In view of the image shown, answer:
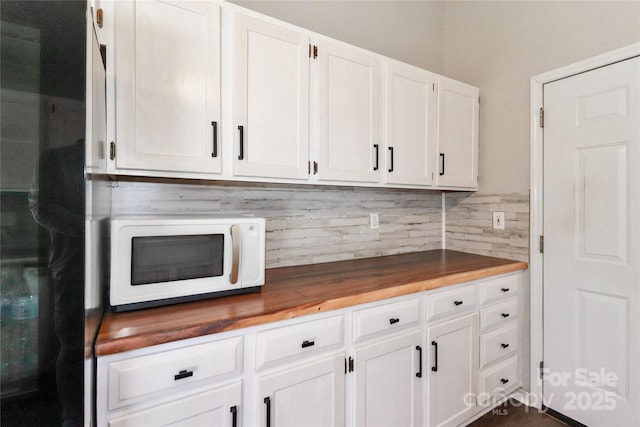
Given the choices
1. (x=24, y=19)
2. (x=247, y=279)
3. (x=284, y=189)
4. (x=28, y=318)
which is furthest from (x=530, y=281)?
(x=24, y=19)

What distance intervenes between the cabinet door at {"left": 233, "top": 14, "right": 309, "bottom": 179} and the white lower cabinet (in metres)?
0.73

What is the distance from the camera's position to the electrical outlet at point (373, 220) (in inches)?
87.0

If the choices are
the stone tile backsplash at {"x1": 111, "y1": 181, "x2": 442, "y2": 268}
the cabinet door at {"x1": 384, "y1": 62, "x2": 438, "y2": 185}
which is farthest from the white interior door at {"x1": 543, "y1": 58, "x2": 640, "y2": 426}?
the stone tile backsplash at {"x1": 111, "y1": 181, "x2": 442, "y2": 268}

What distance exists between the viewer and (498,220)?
7.20 ft

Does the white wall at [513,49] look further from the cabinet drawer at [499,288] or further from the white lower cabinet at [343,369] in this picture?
the white lower cabinet at [343,369]

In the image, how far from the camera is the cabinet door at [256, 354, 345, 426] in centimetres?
114

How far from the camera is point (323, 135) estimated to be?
63.2 inches

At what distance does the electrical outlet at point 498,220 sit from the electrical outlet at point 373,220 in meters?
0.84

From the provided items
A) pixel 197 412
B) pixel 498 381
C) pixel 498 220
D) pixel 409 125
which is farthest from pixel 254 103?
pixel 498 381

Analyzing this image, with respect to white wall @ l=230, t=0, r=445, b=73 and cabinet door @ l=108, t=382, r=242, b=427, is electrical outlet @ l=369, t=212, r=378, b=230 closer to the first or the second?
white wall @ l=230, t=0, r=445, b=73

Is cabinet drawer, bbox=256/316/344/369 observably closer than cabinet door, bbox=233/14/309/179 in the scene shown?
Yes

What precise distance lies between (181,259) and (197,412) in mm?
517

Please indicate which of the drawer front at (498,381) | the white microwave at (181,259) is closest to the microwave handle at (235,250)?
the white microwave at (181,259)

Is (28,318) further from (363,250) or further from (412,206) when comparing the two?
(412,206)
